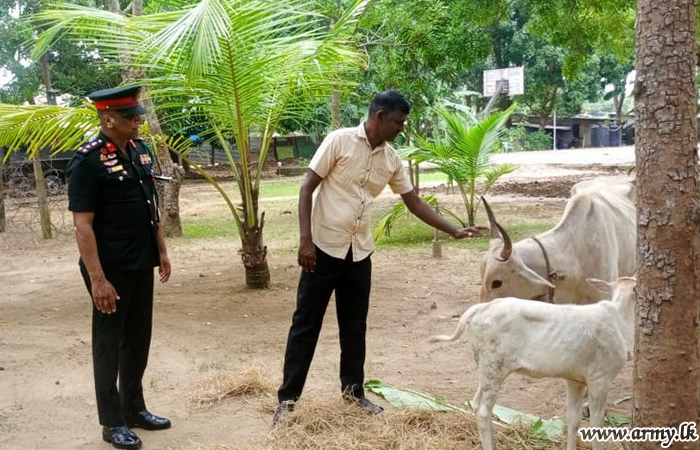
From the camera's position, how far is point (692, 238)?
122 inches

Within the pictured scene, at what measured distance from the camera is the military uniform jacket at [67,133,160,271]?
162 inches

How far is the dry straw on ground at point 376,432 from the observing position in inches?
165

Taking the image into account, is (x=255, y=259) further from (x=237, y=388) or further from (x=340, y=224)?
(x=340, y=224)

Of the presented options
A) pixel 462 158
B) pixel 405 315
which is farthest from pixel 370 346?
pixel 462 158

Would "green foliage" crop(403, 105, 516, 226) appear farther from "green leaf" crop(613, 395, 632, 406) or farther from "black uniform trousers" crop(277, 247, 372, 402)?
"black uniform trousers" crop(277, 247, 372, 402)

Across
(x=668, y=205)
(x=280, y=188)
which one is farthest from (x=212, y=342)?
(x=280, y=188)

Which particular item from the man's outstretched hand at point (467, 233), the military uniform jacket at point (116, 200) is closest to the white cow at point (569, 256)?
the man's outstretched hand at point (467, 233)

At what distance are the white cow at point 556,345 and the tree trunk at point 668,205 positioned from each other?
59cm

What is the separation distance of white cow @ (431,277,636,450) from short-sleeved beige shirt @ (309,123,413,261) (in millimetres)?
970

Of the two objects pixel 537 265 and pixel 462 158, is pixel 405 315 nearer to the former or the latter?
pixel 537 265

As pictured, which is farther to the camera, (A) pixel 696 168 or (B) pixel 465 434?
(B) pixel 465 434

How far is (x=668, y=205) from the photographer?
10.1 ft

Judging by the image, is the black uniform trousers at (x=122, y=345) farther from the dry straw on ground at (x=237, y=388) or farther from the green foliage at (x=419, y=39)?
the green foliage at (x=419, y=39)

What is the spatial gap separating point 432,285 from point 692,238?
5969 mm
